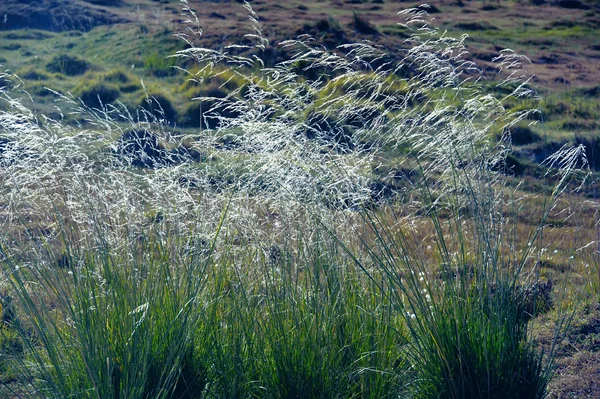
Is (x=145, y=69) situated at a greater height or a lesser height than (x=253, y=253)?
lesser

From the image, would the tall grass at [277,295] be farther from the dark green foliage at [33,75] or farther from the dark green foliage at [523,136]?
the dark green foliage at [33,75]

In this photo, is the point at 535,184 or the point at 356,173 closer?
the point at 356,173

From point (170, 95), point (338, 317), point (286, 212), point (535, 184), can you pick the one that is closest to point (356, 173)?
point (286, 212)

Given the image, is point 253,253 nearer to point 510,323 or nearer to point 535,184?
point 510,323

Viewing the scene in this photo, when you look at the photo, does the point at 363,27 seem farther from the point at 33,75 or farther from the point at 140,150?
the point at 140,150

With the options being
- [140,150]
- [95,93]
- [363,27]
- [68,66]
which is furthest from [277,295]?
[363,27]

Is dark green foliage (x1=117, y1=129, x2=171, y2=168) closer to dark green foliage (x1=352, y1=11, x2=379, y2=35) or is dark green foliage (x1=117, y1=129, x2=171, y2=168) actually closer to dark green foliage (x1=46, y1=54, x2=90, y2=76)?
dark green foliage (x1=46, y1=54, x2=90, y2=76)

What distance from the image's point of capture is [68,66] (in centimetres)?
1764

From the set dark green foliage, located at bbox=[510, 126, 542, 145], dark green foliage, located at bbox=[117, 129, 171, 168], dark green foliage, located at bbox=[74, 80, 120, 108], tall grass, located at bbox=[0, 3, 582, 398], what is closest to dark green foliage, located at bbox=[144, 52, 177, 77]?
dark green foliage, located at bbox=[74, 80, 120, 108]

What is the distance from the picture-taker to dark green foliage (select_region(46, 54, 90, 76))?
57.3 feet

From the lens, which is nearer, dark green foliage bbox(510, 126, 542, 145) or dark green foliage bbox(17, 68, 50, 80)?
dark green foliage bbox(510, 126, 542, 145)

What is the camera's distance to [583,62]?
70.9 ft

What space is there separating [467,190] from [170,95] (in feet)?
38.4

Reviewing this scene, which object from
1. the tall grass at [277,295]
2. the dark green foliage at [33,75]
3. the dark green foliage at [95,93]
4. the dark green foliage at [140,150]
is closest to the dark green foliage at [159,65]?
the dark green foliage at [95,93]
